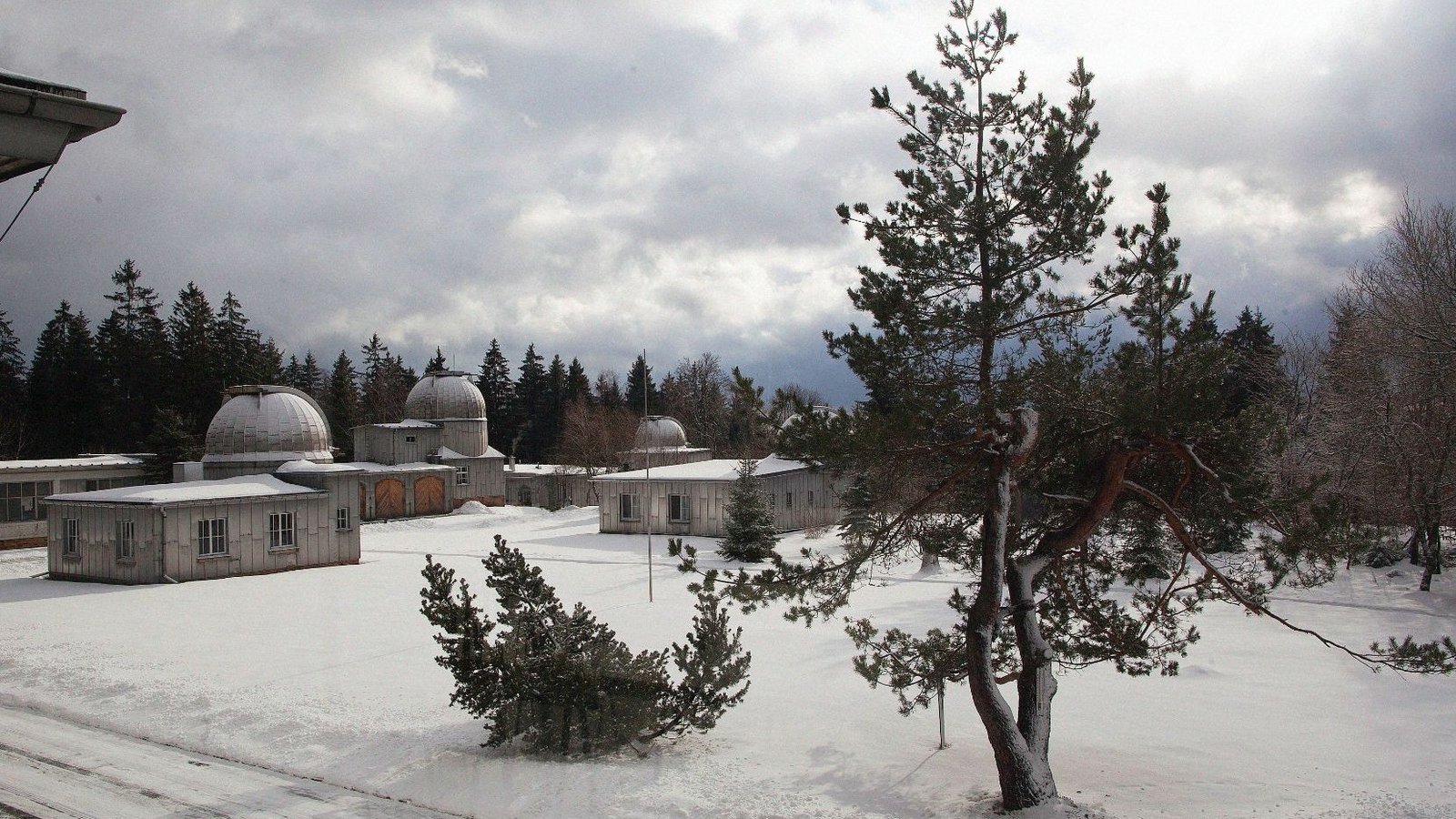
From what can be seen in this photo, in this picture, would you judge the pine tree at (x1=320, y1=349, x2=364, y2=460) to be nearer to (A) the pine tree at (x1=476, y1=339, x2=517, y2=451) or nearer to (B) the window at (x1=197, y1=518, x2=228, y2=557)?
(A) the pine tree at (x1=476, y1=339, x2=517, y2=451)

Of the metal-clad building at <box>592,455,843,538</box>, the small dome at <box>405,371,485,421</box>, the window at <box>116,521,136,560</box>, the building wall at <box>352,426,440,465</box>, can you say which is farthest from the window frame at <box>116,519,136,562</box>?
the small dome at <box>405,371,485,421</box>

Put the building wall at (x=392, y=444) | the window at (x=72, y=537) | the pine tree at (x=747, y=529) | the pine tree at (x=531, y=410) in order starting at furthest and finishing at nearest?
the pine tree at (x=531, y=410) → the building wall at (x=392, y=444) → the pine tree at (x=747, y=529) → the window at (x=72, y=537)

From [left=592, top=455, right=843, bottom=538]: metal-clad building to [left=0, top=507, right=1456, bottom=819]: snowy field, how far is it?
42.4 ft

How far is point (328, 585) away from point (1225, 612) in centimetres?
2016

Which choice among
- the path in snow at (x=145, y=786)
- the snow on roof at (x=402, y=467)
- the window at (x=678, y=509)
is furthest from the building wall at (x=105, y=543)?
the window at (x=678, y=509)

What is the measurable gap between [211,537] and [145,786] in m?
16.4

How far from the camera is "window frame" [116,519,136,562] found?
21109 mm

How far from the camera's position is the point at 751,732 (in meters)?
9.80

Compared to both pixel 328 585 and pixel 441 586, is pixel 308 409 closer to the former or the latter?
pixel 328 585

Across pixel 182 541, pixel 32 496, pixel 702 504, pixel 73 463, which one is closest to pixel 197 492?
pixel 182 541

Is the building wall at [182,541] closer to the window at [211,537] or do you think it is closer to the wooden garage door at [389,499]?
the window at [211,537]

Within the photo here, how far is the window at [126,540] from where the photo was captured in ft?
69.3

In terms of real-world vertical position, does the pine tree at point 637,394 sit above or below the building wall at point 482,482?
above

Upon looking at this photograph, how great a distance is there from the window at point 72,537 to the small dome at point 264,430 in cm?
711
